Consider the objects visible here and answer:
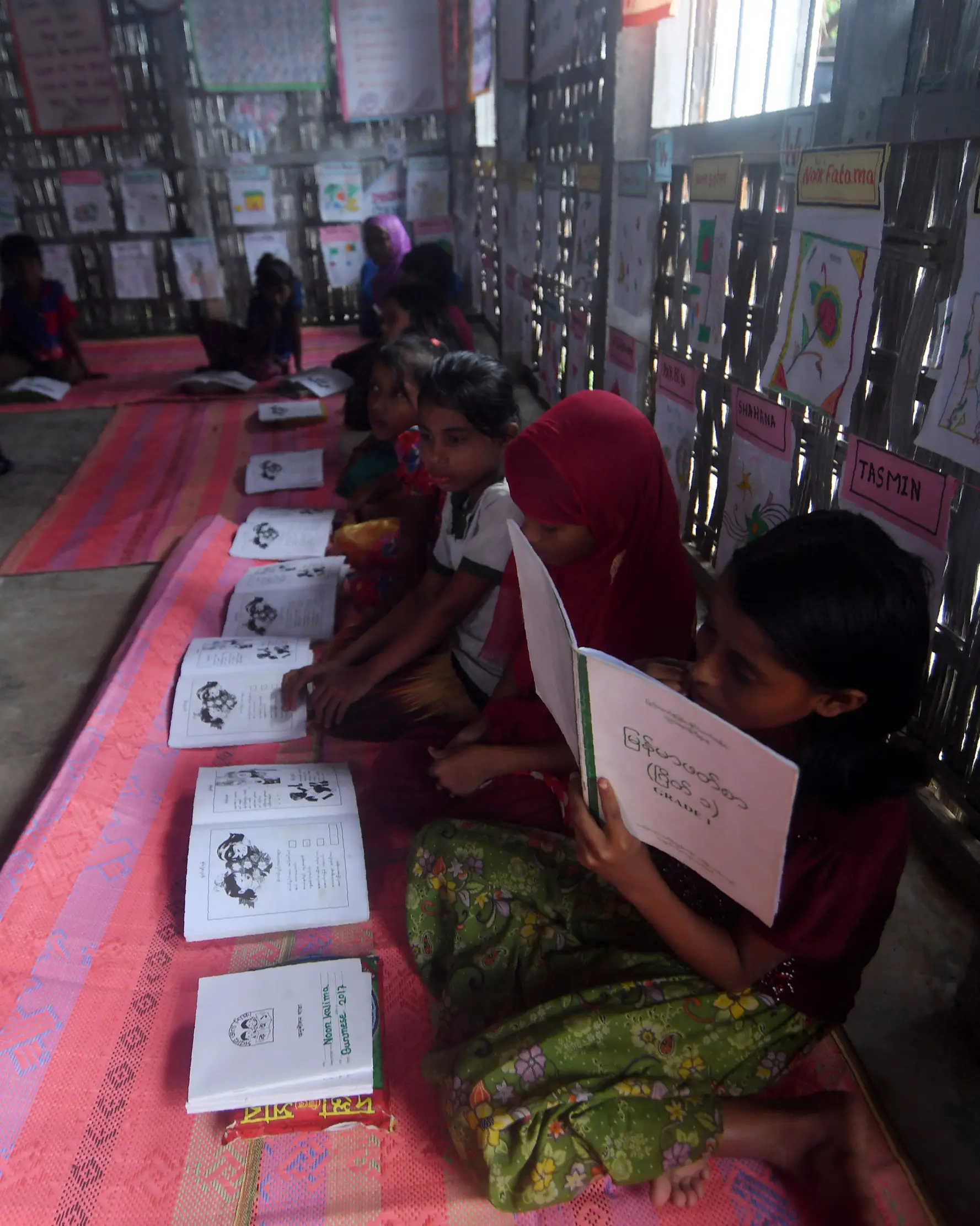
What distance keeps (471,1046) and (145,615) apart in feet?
4.25

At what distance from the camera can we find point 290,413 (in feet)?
10.7

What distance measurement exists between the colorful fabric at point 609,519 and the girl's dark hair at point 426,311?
4.15 feet

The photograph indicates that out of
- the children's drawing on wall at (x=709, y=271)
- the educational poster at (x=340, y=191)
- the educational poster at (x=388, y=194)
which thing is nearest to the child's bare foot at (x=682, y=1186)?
the children's drawing on wall at (x=709, y=271)

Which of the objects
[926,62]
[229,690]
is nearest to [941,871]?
[926,62]

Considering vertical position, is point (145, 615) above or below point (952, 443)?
below

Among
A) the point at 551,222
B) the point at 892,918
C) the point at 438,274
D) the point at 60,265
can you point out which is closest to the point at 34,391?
the point at 60,265

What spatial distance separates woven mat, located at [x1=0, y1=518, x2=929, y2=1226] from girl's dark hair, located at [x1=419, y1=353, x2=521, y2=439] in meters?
0.60

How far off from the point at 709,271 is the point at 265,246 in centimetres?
457

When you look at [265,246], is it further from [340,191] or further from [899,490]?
[899,490]

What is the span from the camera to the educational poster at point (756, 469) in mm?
1344

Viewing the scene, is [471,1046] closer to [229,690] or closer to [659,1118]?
[659,1118]

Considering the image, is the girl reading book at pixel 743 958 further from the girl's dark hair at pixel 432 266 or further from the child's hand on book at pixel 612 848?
the girl's dark hair at pixel 432 266

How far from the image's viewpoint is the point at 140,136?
504cm

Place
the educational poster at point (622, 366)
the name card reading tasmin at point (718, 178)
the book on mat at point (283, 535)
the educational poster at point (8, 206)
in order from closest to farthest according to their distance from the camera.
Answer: the name card reading tasmin at point (718, 178)
the educational poster at point (622, 366)
the book on mat at point (283, 535)
the educational poster at point (8, 206)
